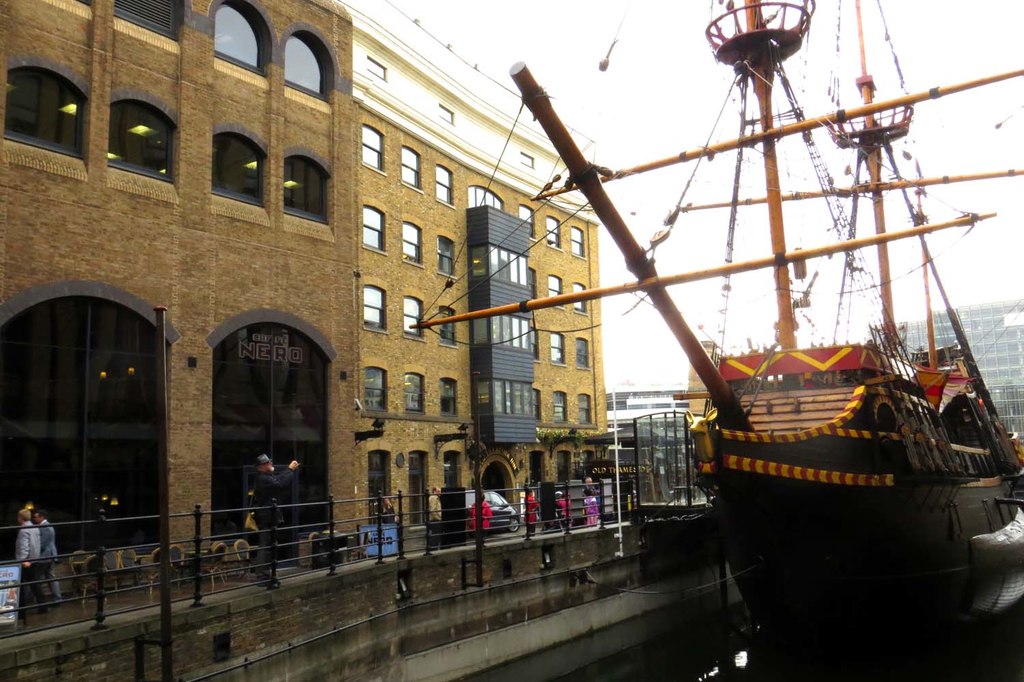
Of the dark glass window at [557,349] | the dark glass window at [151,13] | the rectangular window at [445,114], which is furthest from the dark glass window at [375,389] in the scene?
the dark glass window at [151,13]

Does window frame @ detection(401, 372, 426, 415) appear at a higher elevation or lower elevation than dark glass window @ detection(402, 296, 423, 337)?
lower

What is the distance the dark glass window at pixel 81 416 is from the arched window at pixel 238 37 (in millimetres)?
5824

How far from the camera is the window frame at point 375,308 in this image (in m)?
24.9

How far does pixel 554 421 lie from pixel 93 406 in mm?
21641

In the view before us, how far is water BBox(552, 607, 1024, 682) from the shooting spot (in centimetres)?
1427

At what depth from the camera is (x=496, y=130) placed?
3206cm

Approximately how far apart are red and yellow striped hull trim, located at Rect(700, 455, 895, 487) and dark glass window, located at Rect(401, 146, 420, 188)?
53.8 feet

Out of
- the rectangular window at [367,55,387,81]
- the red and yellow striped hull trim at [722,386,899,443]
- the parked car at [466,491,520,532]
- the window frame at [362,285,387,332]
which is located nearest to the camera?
the red and yellow striped hull trim at [722,386,899,443]

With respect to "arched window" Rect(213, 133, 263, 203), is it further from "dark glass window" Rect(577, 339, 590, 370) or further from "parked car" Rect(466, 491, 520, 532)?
"dark glass window" Rect(577, 339, 590, 370)

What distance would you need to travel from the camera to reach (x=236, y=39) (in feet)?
56.3

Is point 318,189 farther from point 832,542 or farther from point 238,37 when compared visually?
point 832,542

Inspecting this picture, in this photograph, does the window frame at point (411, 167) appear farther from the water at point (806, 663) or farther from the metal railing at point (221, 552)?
the water at point (806, 663)

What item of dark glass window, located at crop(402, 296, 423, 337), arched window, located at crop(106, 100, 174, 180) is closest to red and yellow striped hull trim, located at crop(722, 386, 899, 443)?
arched window, located at crop(106, 100, 174, 180)

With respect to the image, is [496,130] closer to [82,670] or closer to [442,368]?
[442,368]
